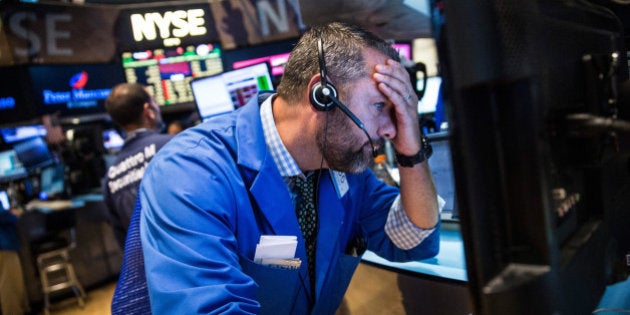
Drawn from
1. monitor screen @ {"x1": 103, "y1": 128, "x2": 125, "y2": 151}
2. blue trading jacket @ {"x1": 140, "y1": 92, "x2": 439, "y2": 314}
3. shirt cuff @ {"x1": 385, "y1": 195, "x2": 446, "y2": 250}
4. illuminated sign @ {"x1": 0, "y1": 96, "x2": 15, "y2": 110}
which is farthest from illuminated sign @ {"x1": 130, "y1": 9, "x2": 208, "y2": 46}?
shirt cuff @ {"x1": 385, "y1": 195, "x2": 446, "y2": 250}

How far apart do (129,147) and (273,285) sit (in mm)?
1707

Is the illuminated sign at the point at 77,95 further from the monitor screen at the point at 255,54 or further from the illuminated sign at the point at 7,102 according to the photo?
the monitor screen at the point at 255,54

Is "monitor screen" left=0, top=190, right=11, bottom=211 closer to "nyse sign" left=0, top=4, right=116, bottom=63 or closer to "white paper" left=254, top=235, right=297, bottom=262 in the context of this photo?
"nyse sign" left=0, top=4, right=116, bottom=63

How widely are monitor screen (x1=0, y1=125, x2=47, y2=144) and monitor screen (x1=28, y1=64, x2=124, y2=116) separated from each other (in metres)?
0.52

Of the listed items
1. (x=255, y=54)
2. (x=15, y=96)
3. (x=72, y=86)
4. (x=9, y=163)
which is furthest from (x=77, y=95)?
(x=255, y=54)

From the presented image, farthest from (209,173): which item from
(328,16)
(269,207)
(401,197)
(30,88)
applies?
(30,88)

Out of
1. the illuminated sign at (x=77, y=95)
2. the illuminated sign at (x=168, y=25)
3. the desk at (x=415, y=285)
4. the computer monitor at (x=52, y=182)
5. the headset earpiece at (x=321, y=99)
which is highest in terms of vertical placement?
the illuminated sign at (x=168, y=25)

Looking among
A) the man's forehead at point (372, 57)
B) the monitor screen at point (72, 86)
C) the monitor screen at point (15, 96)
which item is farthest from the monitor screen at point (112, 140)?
the man's forehead at point (372, 57)

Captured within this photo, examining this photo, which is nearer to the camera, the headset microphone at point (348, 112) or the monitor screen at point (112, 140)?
the headset microphone at point (348, 112)

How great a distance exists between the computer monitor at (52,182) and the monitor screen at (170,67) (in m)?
1.25

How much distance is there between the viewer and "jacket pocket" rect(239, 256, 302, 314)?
0.96 metres

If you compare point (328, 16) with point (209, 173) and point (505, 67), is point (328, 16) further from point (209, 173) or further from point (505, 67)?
point (505, 67)

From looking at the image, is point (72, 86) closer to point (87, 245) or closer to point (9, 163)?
point (9, 163)

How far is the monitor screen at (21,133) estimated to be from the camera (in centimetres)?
533
